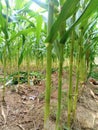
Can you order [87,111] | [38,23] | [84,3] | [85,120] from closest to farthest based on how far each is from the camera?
1. [38,23]
2. [84,3]
3. [85,120]
4. [87,111]

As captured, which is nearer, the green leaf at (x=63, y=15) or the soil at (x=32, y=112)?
the green leaf at (x=63, y=15)

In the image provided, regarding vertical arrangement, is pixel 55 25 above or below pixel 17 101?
above

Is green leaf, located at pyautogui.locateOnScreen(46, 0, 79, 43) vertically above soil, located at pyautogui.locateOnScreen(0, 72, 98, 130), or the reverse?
green leaf, located at pyautogui.locateOnScreen(46, 0, 79, 43)

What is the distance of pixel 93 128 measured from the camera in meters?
1.26

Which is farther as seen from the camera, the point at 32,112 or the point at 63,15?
the point at 32,112

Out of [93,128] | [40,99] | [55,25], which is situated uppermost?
[55,25]

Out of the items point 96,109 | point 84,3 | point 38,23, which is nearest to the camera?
point 38,23

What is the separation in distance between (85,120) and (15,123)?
413mm

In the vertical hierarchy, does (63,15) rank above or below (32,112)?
above

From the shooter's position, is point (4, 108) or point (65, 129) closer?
point (65, 129)

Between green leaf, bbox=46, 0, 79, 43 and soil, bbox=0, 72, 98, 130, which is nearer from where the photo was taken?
green leaf, bbox=46, 0, 79, 43

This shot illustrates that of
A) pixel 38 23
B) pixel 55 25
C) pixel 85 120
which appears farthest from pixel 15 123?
pixel 55 25

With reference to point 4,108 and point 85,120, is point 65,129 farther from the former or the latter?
point 4,108

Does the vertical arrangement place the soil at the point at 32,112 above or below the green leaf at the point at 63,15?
below
